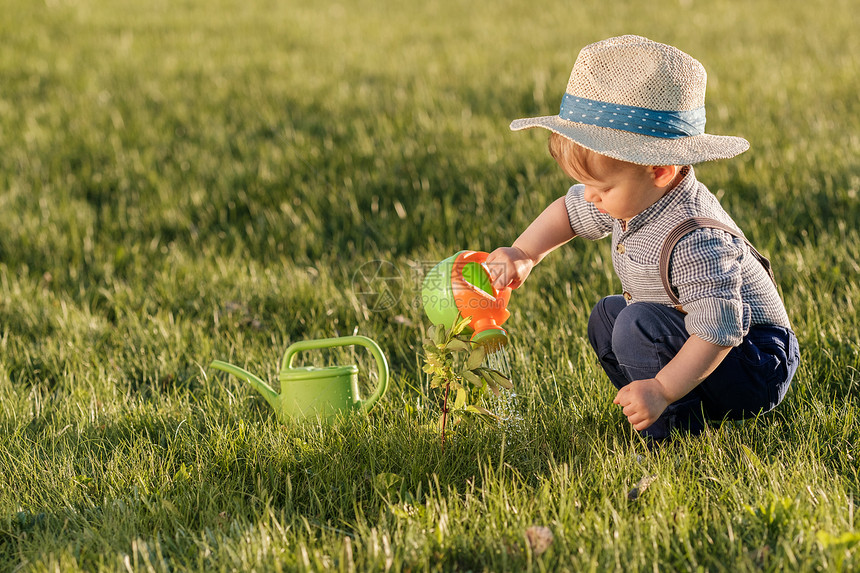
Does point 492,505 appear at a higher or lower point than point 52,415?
lower

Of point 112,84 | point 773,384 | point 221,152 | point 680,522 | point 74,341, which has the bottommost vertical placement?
point 680,522

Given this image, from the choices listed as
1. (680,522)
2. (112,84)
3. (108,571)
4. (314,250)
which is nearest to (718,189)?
(314,250)

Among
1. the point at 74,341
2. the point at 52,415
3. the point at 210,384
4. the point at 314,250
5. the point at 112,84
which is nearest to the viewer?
the point at 52,415

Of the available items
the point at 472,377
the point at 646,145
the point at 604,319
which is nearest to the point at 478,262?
the point at 472,377

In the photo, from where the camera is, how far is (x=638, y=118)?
2271 millimetres

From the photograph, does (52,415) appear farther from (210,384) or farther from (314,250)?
(314,250)

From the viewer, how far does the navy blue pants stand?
2422 mm

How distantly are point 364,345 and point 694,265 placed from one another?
106cm

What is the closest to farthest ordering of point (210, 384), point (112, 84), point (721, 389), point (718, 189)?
point (721, 389)
point (210, 384)
point (718, 189)
point (112, 84)

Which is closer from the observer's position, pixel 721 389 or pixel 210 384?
pixel 721 389

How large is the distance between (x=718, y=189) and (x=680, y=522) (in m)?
3.12

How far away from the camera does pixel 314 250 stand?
4.43 m

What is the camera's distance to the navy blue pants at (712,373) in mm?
2422

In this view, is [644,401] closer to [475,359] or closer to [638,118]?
[475,359]
